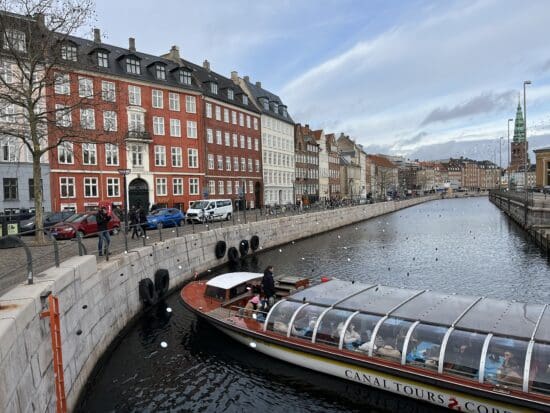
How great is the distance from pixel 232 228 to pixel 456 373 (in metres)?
21.6

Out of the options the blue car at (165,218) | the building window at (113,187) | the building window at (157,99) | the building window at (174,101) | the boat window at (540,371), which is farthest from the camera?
the building window at (174,101)

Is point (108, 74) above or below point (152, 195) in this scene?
above

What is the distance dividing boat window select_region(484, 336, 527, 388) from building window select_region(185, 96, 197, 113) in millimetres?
44488

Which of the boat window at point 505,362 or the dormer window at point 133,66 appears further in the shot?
the dormer window at point 133,66

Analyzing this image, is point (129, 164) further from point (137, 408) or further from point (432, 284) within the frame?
point (137, 408)

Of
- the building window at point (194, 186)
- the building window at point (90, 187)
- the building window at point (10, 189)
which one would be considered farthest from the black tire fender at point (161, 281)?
the building window at point (194, 186)

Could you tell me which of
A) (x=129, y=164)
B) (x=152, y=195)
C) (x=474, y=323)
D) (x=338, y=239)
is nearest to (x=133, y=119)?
(x=129, y=164)

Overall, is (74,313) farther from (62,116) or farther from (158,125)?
(158,125)

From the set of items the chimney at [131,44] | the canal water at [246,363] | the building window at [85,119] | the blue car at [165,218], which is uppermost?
the chimney at [131,44]

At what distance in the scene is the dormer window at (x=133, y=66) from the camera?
43.8m

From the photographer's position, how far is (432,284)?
2333 centimetres

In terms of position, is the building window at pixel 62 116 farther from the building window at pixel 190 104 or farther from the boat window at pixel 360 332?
the building window at pixel 190 104

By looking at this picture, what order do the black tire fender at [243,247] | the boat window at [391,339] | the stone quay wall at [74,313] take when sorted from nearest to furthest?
1. the stone quay wall at [74,313]
2. the boat window at [391,339]
3. the black tire fender at [243,247]

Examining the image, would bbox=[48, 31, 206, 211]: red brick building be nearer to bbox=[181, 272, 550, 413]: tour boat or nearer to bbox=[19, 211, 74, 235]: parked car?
bbox=[19, 211, 74, 235]: parked car
